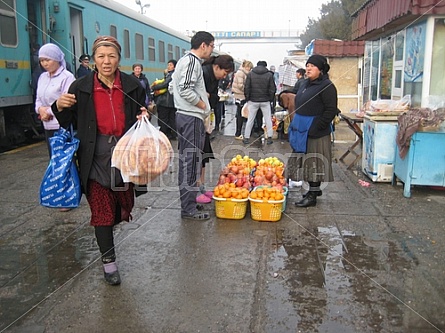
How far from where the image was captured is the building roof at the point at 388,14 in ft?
21.0

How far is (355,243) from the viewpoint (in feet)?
15.2

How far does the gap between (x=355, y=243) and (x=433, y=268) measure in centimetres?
79

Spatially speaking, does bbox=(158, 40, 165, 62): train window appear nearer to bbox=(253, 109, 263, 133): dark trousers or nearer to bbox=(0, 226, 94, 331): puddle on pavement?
bbox=(253, 109, 263, 133): dark trousers

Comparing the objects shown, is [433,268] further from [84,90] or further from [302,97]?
[84,90]

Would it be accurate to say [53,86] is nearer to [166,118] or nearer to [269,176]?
[269,176]

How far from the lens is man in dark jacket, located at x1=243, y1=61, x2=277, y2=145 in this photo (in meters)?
10.5

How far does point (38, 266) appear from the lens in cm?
407

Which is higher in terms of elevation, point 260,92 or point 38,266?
point 260,92

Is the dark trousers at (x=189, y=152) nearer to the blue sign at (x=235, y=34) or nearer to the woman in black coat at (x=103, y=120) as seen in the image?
the woman in black coat at (x=103, y=120)

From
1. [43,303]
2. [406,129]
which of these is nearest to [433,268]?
[406,129]

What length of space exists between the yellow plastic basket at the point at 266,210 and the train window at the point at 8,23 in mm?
6326

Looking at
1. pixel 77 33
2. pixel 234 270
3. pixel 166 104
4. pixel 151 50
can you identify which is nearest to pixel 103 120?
pixel 234 270

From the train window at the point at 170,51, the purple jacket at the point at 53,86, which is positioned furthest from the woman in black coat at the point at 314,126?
the train window at the point at 170,51

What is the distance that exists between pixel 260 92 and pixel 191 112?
5.65 meters
